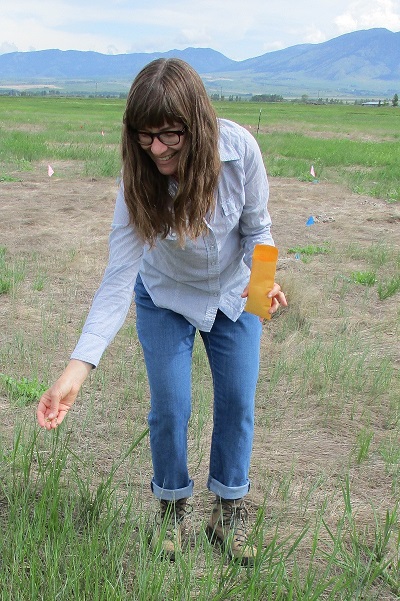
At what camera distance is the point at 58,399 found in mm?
1589

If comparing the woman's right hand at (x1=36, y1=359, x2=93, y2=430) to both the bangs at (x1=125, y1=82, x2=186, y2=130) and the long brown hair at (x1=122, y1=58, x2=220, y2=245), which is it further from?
the bangs at (x1=125, y1=82, x2=186, y2=130)

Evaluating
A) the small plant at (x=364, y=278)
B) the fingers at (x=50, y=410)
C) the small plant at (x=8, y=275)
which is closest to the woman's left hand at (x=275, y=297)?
the fingers at (x=50, y=410)

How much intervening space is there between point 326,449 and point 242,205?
1.44 meters

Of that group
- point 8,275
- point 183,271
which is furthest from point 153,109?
point 8,275

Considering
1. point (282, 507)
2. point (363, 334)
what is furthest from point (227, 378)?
point (363, 334)

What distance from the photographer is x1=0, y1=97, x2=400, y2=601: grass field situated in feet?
5.67

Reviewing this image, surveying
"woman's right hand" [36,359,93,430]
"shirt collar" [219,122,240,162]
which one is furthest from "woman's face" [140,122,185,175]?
"woman's right hand" [36,359,93,430]

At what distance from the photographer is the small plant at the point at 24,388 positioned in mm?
3242

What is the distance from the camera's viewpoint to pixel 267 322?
4648 millimetres

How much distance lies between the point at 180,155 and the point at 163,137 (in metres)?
0.07

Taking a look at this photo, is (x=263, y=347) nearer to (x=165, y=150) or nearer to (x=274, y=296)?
(x=274, y=296)

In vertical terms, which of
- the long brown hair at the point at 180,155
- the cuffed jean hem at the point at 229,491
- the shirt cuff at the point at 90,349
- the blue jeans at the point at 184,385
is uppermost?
the long brown hair at the point at 180,155

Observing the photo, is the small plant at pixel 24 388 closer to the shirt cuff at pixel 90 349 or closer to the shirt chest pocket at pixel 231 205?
Result: the shirt cuff at pixel 90 349

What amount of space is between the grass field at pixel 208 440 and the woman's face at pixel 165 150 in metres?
0.71
